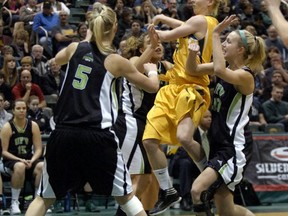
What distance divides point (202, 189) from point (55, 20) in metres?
10.4

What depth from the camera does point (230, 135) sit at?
27.1 feet

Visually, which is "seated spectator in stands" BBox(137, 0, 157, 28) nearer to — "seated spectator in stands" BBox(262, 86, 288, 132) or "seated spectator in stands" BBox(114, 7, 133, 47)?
"seated spectator in stands" BBox(114, 7, 133, 47)

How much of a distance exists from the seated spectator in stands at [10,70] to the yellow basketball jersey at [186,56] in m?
6.42

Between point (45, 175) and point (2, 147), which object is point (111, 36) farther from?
point (2, 147)

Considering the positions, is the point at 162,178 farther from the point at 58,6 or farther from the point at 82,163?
the point at 58,6

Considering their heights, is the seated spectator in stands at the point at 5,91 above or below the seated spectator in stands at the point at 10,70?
below

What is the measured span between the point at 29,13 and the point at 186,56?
9.60 m

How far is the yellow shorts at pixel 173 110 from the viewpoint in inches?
348


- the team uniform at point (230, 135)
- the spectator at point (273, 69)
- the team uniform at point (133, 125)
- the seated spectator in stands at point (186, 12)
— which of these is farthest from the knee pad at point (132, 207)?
the seated spectator in stands at point (186, 12)

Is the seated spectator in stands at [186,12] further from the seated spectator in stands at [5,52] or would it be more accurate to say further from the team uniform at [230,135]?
the team uniform at [230,135]

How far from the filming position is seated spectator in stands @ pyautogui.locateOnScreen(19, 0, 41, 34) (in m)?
17.8

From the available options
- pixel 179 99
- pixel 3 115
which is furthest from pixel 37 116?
pixel 179 99

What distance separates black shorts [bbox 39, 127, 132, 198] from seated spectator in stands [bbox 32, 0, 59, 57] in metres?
10.0

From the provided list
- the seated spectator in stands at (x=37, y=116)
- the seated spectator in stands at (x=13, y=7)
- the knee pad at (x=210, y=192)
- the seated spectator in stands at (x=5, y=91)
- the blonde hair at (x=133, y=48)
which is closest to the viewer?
the knee pad at (x=210, y=192)
